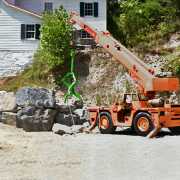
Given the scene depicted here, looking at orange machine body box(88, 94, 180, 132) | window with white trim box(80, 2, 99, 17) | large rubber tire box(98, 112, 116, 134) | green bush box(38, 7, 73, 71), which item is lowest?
large rubber tire box(98, 112, 116, 134)

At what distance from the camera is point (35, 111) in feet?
86.5

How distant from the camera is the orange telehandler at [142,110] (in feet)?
75.3

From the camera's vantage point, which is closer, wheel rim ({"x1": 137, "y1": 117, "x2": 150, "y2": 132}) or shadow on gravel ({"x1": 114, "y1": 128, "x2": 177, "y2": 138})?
wheel rim ({"x1": 137, "y1": 117, "x2": 150, "y2": 132})

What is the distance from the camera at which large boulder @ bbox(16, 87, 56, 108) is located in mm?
26922

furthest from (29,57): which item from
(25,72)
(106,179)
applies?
(106,179)

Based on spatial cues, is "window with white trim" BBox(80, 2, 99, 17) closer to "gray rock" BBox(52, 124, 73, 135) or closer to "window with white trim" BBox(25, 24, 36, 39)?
"window with white trim" BBox(25, 24, 36, 39)

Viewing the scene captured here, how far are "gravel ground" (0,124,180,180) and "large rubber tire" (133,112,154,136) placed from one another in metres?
0.47

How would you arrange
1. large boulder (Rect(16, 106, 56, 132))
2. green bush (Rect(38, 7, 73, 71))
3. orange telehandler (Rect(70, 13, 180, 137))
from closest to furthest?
orange telehandler (Rect(70, 13, 180, 137))
large boulder (Rect(16, 106, 56, 132))
green bush (Rect(38, 7, 73, 71))

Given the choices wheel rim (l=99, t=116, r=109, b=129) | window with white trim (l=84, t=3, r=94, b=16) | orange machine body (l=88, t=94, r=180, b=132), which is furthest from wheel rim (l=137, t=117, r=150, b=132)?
window with white trim (l=84, t=3, r=94, b=16)

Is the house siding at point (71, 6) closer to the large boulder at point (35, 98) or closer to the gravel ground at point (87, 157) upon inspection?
the large boulder at point (35, 98)

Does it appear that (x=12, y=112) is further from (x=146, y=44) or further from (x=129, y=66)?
(x=146, y=44)

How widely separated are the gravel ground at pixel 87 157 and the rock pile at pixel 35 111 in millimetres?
2215

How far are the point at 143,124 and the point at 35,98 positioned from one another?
6.62 metres

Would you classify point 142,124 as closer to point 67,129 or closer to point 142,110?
point 142,110
